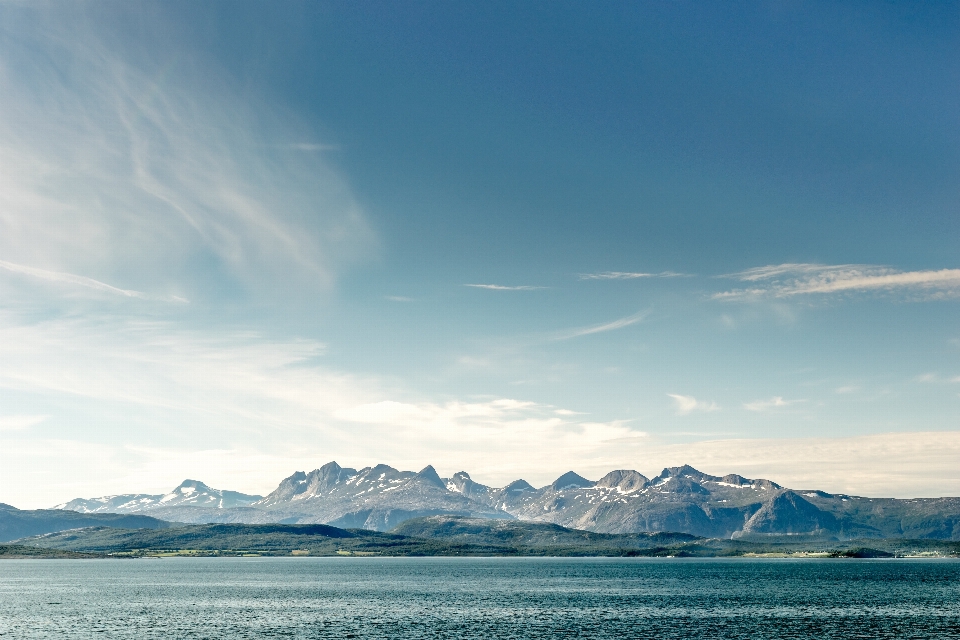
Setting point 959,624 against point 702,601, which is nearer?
point 959,624

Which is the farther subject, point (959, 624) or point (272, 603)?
point (272, 603)

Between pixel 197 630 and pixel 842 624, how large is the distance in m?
113

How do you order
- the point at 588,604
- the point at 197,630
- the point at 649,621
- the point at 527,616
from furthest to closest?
1. the point at 588,604
2. the point at 527,616
3. the point at 649,621
4. the point at 197,630

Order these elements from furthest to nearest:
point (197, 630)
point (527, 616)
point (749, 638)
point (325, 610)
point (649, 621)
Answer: point (325, 610), point (527, 616), point (649, 621), point (197, 630), point (749, 638)

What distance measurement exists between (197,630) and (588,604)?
92.1m

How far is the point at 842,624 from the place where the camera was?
13875cm

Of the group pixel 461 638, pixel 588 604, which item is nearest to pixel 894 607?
pixel 588 604

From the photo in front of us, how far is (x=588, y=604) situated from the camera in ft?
610

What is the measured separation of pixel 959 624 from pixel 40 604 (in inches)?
7902

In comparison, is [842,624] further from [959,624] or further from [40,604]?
[40,604]

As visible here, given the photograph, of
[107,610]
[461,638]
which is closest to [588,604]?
[461,638]

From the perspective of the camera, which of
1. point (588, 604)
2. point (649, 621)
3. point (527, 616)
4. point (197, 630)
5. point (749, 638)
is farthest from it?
→ point (588, 604)

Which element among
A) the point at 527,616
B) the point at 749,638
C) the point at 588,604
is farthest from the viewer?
the point at 588,604

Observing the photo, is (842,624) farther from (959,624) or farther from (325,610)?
(325,610)
